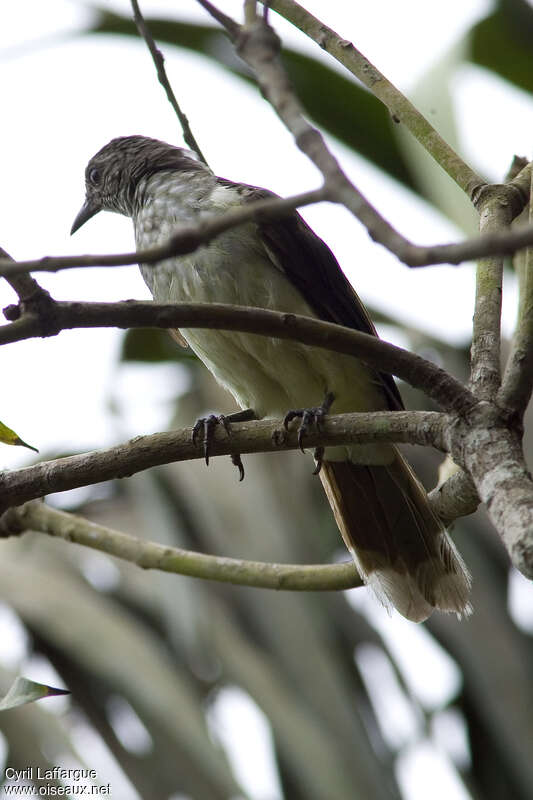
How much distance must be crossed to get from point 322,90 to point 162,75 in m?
2.79

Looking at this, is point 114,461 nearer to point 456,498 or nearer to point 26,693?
point 26,693

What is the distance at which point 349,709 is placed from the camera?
3.44m

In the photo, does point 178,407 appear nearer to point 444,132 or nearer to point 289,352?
point 289,352

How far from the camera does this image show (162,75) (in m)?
2.69

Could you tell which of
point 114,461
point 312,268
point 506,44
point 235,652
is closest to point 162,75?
point 114,461

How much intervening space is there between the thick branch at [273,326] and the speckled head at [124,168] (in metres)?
2.67

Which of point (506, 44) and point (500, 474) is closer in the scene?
point (500, 474)

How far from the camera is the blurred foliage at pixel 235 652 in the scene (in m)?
3.34

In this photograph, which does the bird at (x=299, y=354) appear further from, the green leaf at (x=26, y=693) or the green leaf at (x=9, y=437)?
the green leaf at (x=26, y=693)

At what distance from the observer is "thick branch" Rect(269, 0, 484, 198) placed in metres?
2.46

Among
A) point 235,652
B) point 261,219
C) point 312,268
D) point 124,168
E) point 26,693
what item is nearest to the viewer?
point 261,219

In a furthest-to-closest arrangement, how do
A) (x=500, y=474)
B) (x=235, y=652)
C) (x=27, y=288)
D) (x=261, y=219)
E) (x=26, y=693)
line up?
(x=235, y=652)
(x=26, y=693)
(x=27, y=288)
(x=500, y=474)
(x=261, y=219)

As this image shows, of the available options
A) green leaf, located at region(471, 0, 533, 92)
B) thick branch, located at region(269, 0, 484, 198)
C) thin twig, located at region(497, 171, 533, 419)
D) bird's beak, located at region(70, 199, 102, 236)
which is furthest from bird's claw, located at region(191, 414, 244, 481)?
green leaf, located at region(471, 0, 533, 92)

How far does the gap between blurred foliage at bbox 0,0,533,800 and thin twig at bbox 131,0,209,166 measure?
1.55m
